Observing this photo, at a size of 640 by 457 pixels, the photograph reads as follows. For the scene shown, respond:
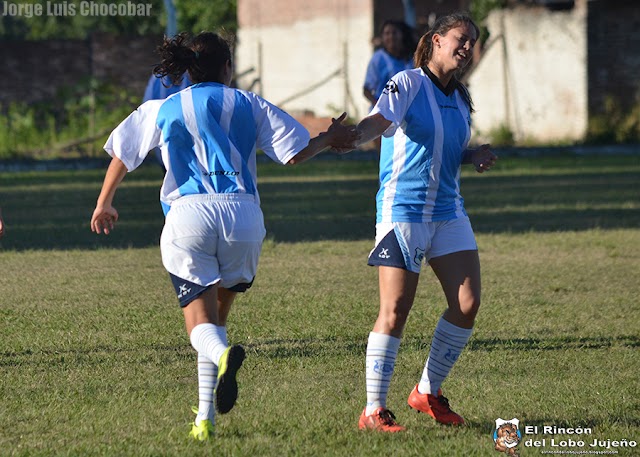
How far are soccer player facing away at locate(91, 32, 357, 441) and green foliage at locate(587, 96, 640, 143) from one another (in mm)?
24625

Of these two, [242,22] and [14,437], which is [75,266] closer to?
[14,437]

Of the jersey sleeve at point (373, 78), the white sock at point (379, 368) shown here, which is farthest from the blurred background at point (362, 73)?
the white sock at point (379, 368)

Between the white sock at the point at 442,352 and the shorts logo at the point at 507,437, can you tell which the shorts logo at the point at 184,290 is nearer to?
the white sock at the point at 442,352

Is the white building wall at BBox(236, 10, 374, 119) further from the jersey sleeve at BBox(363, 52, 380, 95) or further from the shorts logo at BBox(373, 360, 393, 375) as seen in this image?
the shorts logo at BBox(373, 360, 393, 375)

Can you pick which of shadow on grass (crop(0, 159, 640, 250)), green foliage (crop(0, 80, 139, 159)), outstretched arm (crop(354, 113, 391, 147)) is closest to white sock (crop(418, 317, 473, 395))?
outstretched arm (crop(354, 113, 391, 147))

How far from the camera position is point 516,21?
31.2 meters

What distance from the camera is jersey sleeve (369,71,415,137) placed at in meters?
5.50

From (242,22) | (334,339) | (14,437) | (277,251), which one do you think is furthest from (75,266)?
(242,22)

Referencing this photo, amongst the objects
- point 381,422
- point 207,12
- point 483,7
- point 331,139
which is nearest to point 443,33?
point 331,139

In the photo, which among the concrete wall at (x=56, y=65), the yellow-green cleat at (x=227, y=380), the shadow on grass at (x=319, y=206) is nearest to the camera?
the yellow-green cleat at (x=227, y=380)

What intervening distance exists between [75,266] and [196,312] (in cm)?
627

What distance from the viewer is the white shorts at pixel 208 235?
5273mm

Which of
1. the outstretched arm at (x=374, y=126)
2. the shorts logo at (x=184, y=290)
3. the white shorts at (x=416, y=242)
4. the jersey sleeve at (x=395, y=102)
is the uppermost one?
the jersey sleeve at (x=395, y=102)

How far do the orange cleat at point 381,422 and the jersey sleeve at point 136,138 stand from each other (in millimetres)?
1467
